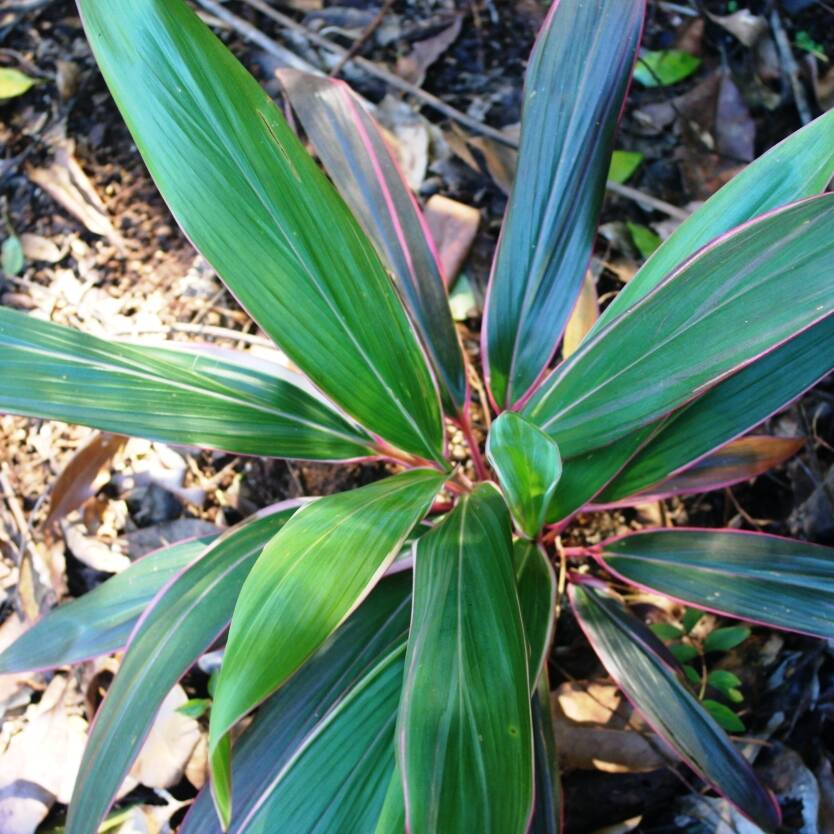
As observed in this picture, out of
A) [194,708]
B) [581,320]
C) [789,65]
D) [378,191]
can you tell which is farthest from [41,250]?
[789,65]

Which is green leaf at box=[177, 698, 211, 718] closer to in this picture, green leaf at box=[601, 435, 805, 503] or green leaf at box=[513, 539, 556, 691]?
green leaf at box=[513, 539, 556, 691]

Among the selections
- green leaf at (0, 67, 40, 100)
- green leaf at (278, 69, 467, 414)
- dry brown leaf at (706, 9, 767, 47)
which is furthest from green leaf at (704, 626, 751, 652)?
green leaf at (0, 67, 40, 100)

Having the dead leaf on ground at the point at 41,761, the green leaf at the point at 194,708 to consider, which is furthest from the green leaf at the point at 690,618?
the dead leaf on ground at the point at 41,761

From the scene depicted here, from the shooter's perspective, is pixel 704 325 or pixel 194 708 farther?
pixel 194 708

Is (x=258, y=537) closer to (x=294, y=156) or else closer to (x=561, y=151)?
(x=294, y=156)

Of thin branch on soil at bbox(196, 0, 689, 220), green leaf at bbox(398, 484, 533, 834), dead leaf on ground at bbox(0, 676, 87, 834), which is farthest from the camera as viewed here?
thin branch on soil at bbox(196, 0, 689, 220)

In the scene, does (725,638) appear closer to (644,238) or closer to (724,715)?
(724,715)
